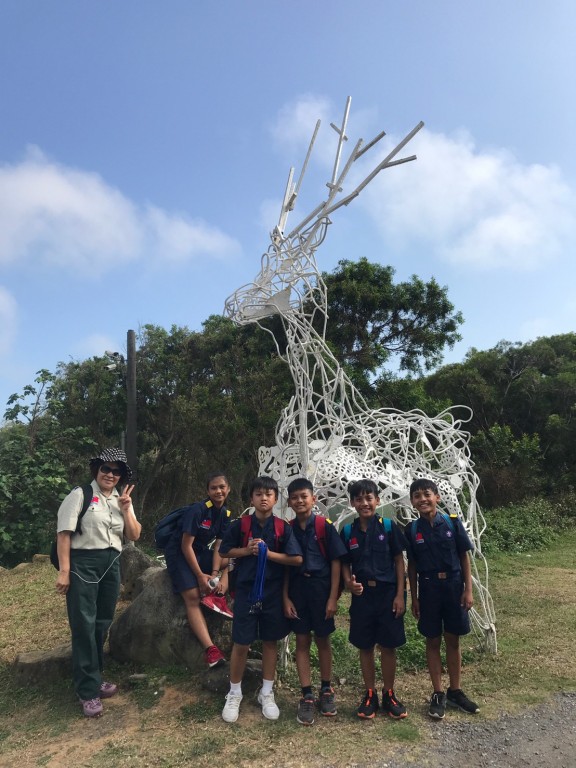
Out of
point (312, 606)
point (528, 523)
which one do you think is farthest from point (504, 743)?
point (528, 523)

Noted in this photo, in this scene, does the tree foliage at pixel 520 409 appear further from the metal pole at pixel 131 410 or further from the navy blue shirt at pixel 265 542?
the navy blue shirt at pixel 265 542

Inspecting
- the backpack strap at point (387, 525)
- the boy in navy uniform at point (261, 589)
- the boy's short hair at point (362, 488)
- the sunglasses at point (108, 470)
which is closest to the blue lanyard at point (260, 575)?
the boy in navy uniform at point (261, 589)

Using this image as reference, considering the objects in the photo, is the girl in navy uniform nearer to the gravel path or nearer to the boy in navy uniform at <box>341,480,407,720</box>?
the boy in navy uniform at <box>341,480,407,720</box>

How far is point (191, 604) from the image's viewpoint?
3.64m

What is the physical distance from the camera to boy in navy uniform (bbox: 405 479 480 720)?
3.21 metres

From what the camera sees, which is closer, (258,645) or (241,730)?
(241,730)

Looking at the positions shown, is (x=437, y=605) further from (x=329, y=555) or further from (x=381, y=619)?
(x=329, y=555)

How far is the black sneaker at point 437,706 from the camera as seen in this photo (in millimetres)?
3121

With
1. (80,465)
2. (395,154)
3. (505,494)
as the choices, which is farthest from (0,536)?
(505,494)

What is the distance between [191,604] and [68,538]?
95 centimetres

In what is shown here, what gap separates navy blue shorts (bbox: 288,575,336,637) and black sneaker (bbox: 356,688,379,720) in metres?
0.43

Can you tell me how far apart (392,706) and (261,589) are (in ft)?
3.39

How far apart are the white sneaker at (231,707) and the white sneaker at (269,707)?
0.14 m

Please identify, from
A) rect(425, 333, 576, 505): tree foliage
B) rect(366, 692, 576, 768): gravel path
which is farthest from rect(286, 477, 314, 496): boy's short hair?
rect(425, 333, 576, 505): tree foliage
